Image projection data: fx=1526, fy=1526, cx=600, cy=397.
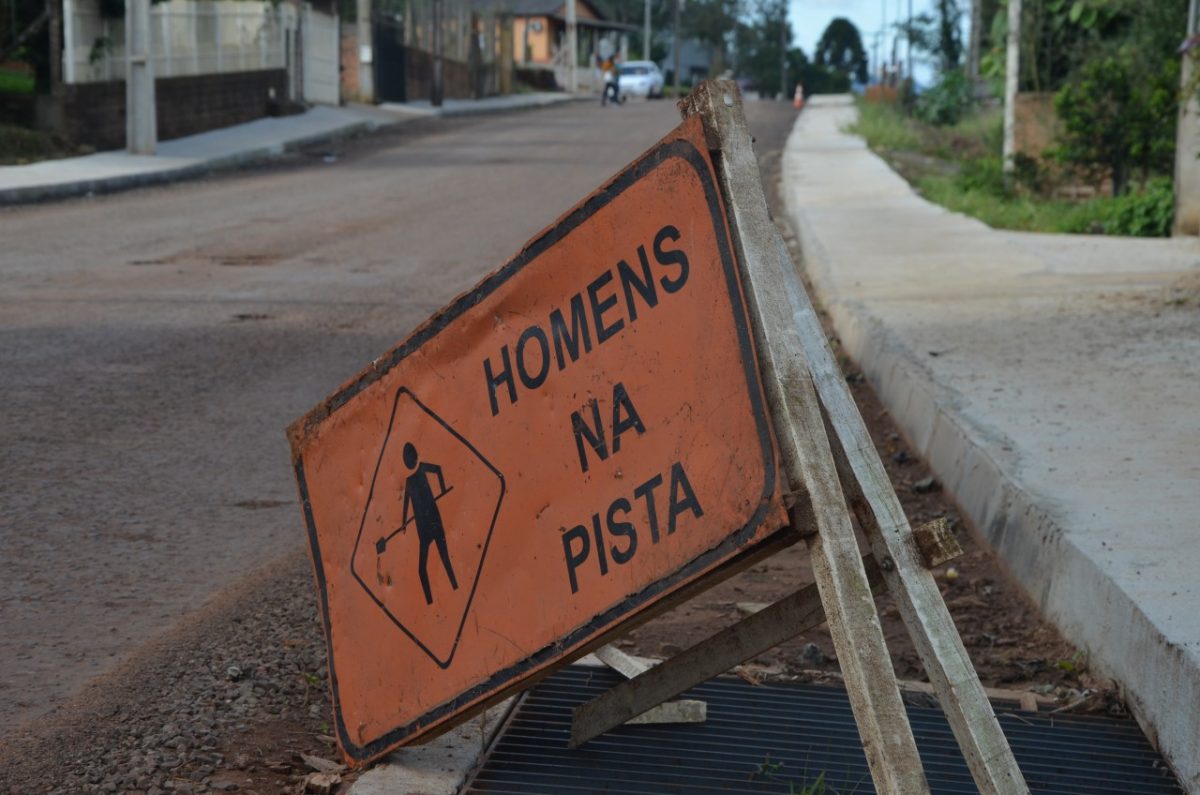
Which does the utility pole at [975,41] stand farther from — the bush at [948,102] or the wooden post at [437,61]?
the wooden post at [437,61]

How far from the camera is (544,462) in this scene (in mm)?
2738

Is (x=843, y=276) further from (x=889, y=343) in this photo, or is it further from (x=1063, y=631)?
(x=1063, y=631)

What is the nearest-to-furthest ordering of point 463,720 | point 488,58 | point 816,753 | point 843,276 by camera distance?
point 463,720 < point 816,753 < point 843,276 < point 488,58

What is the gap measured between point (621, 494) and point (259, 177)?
17.7 metres

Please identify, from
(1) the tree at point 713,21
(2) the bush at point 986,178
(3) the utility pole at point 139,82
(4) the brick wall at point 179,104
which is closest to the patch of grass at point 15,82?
(4) the brick wall at point 179,104

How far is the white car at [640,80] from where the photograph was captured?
57.7 metres

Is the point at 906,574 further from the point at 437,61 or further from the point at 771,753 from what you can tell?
the point at 437,61

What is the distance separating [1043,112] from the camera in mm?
17938

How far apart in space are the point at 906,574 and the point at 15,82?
2213cm

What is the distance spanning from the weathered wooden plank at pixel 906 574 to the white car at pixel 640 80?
55258 millimetres

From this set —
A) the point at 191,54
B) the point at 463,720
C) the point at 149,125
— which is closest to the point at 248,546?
the point at 463,720

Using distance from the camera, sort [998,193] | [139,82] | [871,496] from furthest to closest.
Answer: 1. [139,82]
2. [998,193]
3. [871,496]

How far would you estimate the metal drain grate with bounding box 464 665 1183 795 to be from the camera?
122 inches

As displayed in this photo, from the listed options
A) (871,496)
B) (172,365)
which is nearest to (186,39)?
(172,365)
